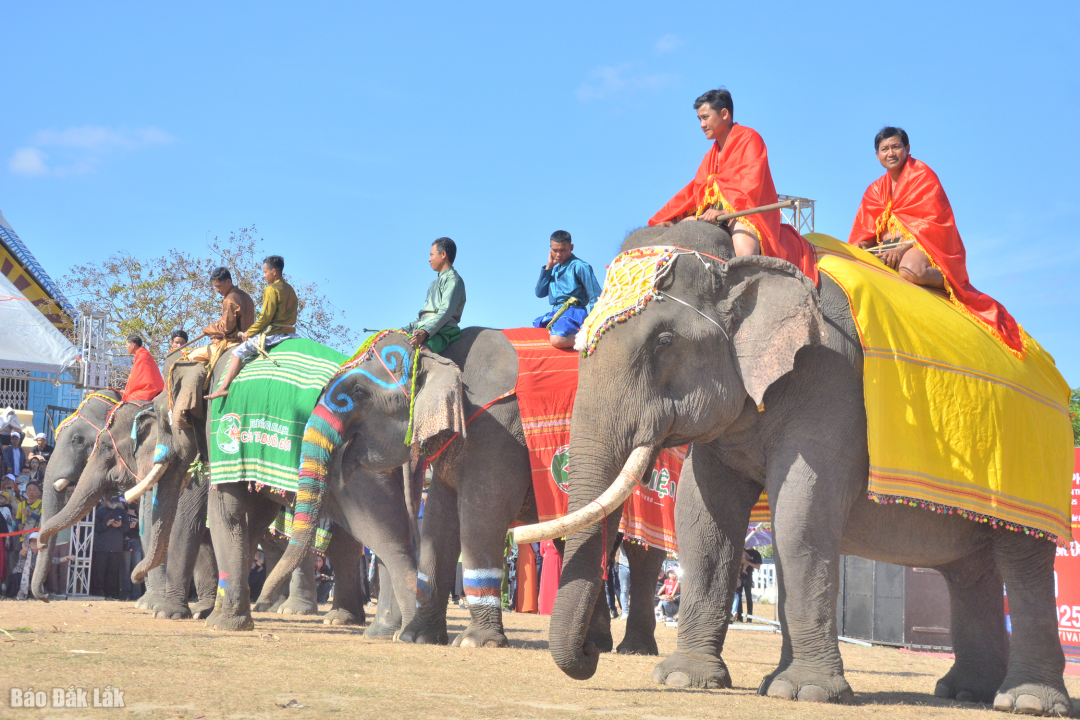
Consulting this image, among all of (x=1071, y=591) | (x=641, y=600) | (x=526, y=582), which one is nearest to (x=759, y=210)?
(x=641, y=600)

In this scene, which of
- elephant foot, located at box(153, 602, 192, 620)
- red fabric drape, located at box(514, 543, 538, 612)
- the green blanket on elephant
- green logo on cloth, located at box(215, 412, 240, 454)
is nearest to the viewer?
the green blanket on elephant

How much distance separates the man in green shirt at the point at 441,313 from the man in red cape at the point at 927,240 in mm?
3991

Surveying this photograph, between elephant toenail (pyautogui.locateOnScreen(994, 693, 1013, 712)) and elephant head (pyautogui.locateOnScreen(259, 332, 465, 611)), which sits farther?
elephant head (pyautogui.locateOnScreen(259, 332, 465, 611))

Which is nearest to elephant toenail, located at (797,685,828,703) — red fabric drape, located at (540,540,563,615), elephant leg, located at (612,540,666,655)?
elephant leg, located at (612,540,666,655)

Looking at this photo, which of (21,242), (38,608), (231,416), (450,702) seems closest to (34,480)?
(38,608)

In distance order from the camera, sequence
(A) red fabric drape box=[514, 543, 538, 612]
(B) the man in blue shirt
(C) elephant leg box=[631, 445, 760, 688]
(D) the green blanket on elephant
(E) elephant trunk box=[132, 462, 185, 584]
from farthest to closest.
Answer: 1. (A) red fabric drape box=[514, 543, 538, 612]
2. (E) elephant trunk box=[132, 462, 185, 584]
3. (D) the green blanket on elephant
4. (B) the man in blue shirt
5. (C) elephant leg box=[631, 445, 760, 688]

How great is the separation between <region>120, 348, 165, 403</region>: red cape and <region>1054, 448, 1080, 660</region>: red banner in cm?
1097

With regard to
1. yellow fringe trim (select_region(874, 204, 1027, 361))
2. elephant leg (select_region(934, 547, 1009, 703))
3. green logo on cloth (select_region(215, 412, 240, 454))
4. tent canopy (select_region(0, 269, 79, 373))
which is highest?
tent canopy (select_region(0, 269, 79, 373))

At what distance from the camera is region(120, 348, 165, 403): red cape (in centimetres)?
1491

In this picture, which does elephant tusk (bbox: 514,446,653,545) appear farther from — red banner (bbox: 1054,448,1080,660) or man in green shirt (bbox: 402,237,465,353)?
red banner (bbox: 1054,448,1080,660)

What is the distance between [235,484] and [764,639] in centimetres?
639

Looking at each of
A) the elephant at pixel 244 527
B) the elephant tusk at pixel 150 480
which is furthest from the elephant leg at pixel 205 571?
the elephant tusk at pixel 150 480

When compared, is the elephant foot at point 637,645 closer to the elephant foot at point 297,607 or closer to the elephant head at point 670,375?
the elephant head at point 670,375

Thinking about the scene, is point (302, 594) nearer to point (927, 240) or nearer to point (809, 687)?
point (809, 687)
